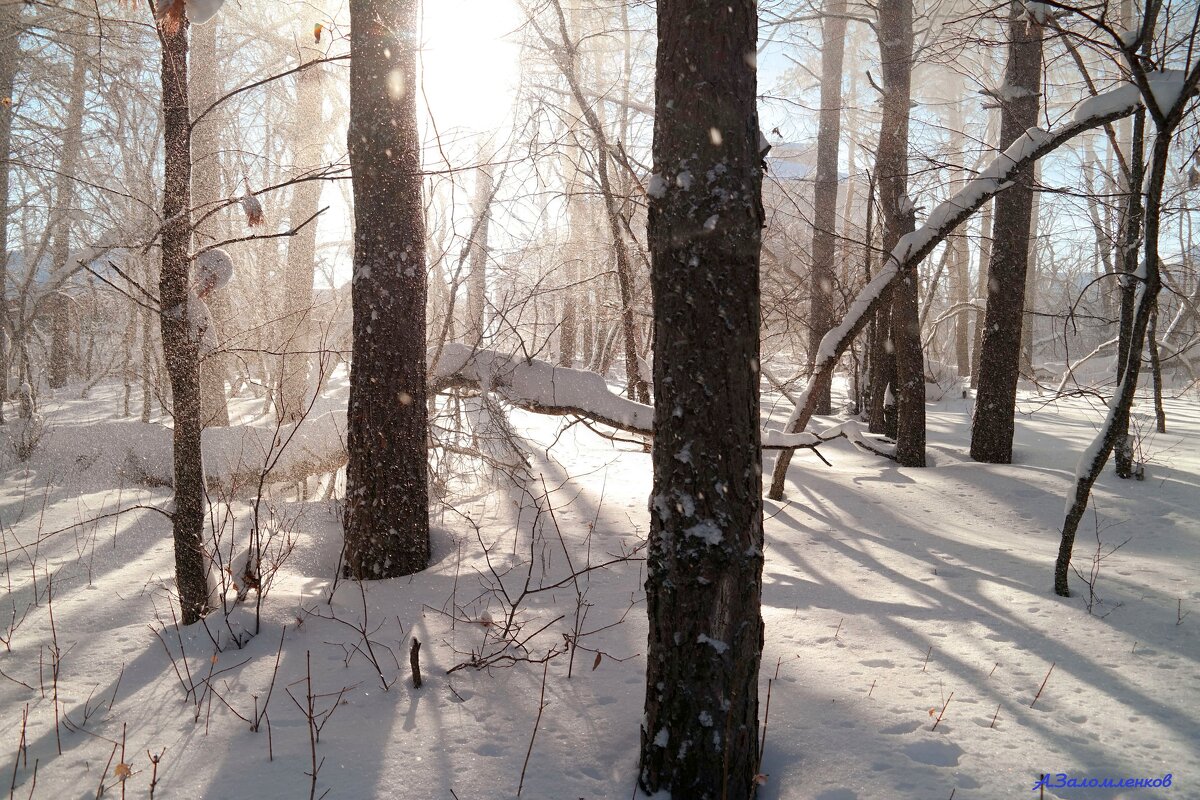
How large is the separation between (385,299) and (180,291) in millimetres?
1094

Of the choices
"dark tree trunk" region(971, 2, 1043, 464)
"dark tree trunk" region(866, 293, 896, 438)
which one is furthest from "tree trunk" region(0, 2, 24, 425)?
"dark tree trunk" region(971, 2, 1043, 464)

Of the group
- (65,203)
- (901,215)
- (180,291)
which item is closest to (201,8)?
(180,291)

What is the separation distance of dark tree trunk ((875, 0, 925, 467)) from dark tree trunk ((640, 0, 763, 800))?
598cm

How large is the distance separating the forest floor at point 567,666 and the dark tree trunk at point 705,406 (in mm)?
345

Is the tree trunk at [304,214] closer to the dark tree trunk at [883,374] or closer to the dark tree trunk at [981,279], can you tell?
the dark tree trunk at [883,374]

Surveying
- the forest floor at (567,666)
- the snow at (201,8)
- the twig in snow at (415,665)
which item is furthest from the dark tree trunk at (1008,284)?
the snow at (201,8)

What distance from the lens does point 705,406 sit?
2.11m

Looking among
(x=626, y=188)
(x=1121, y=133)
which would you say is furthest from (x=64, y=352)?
(x=1121, y=133)

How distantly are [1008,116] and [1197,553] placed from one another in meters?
A: 4.74

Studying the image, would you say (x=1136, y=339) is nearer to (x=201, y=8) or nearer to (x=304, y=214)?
(x=201, y=8)

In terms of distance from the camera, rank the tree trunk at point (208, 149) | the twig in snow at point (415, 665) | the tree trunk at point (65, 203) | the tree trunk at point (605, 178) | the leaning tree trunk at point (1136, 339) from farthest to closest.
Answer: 1. the tree trunk at point (65, 203)
2. the tree trunk at point (208, 149)
3. the tree trunk at point (605, 178)
4. the leaning tree trunk at point (1136, 339)
5. the twig in snow at point (415, 665)

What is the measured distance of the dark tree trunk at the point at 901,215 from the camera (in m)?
7.55

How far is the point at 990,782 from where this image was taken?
7.41ft

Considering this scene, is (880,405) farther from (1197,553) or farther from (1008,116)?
(1197,553)
